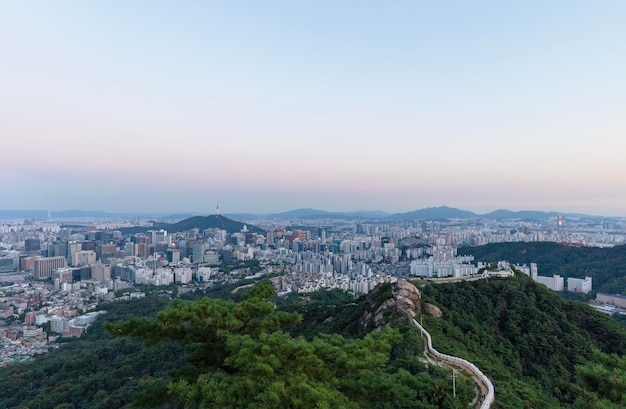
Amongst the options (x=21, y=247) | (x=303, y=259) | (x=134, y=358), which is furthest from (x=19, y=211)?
(x=134, y=358)

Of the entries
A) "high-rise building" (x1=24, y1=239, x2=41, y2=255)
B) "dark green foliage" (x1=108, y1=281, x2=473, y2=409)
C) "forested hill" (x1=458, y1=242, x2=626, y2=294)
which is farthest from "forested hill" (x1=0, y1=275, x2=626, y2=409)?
"high-rise building" (x1=24, y1=239, x2=41, y2=255)

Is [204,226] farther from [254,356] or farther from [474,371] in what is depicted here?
[254,356]

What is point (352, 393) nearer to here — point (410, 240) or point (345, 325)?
point (345, 325)

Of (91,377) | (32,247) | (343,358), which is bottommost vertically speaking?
(91,377)

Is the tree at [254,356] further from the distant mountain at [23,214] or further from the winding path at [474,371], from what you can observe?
the distant mountain at [23,214]

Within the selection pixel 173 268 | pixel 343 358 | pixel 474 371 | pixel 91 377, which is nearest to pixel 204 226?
pixel 173 268
